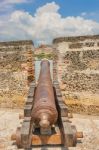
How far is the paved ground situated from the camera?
7.15 metres

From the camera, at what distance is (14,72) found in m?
11.6

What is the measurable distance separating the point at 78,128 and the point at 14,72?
392cm

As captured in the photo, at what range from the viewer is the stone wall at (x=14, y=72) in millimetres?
11414

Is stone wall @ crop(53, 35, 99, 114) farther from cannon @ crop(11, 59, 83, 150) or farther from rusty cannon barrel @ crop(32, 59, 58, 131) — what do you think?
rusty cannon barrel @ crop(32, 59, 58, 131)

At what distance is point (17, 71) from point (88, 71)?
9.08 ft

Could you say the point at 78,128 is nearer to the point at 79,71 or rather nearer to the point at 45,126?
the point at 79,71

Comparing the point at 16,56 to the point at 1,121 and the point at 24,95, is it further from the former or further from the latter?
the point at 1,121

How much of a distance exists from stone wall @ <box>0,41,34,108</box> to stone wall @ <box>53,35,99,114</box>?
138 centimetres

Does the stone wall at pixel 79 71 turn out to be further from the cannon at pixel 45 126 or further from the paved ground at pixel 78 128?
the cannon at pixel 45 126

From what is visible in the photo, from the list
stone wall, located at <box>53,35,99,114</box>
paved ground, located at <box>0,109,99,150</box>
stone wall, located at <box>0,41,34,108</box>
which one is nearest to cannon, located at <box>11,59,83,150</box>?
paved ground, located at <box>0,109,99,150</box>

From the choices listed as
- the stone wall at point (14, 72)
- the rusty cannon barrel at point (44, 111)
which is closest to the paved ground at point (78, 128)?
the stone wall at point (14, 72)

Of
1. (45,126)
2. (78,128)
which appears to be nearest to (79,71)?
(78,128)

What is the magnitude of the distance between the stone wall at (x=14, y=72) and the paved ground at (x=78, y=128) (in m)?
0.54

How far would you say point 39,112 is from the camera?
462cm
